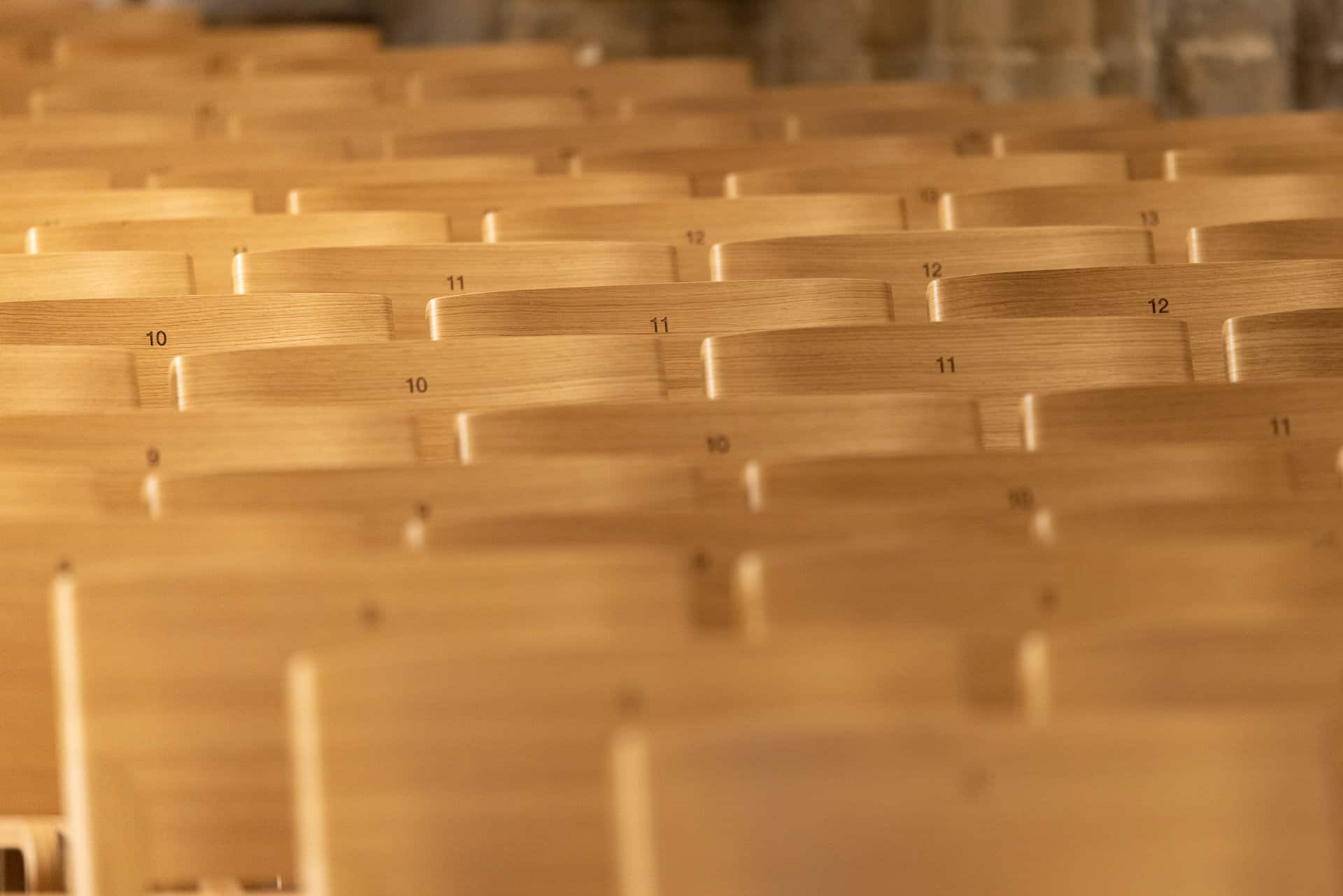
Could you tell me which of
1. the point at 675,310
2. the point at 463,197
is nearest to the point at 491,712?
the point at 675,310

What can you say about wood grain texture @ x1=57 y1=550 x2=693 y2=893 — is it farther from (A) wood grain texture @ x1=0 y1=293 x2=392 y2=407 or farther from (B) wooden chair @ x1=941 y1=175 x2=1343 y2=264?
(B) wooden chair @ x1=941 y1=175 x2=1343 y2=264

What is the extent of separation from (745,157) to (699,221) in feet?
1.14

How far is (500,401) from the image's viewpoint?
1.25 meters

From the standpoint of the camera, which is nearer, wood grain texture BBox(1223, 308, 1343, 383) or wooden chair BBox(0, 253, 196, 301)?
wood grain texture BBox(1223, 308, 1343, 383)

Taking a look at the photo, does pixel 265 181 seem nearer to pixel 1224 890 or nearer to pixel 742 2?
pixel 1224 890

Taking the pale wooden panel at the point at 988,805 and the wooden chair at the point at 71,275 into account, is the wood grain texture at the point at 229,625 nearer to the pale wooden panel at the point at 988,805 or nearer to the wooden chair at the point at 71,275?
the pale wooden panel at the point at 988,805

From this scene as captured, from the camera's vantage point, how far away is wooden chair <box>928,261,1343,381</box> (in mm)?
1429

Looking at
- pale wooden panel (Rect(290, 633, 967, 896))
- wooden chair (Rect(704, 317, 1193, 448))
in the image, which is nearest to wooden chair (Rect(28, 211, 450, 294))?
wooden chair (Rect(704, 317, 1193, 448))

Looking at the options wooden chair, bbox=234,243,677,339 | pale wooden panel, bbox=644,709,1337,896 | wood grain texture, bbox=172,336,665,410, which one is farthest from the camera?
wooden chair, bbox=234,243,677,339

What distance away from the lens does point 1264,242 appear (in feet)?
5.18

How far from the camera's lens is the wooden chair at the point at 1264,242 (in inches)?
62.1

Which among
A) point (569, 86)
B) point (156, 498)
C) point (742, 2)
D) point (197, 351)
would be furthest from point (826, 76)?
point (156, 498)

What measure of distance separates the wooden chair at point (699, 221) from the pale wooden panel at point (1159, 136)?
1.40ft

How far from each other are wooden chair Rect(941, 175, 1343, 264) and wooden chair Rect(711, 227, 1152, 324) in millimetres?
136
